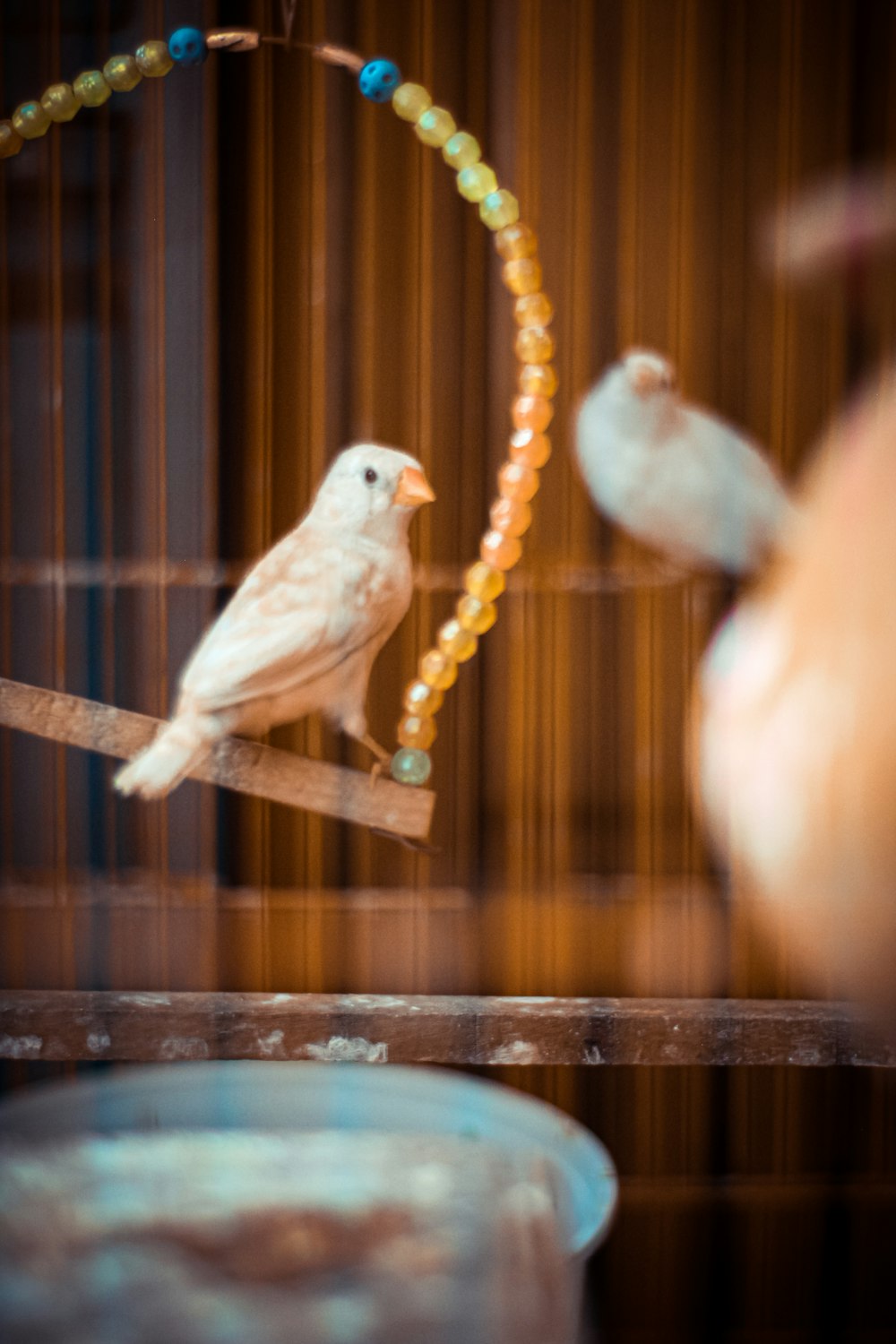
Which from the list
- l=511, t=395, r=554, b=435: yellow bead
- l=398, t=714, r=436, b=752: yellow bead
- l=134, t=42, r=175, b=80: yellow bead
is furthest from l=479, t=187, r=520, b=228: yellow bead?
l=398, t=714, r=436, b=752: yellow bead

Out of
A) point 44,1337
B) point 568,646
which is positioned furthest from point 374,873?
point 44,1337

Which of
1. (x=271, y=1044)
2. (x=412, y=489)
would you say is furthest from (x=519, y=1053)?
(x=412, y=489)

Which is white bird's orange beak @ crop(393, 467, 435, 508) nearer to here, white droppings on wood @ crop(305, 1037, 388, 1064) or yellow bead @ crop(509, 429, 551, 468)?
yellow bead @ crop(509, 429, 551, 468)

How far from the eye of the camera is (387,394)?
2.31 ft

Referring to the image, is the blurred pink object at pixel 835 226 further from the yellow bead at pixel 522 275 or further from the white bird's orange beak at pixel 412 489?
the white bird's orange beak at pixel 412 489

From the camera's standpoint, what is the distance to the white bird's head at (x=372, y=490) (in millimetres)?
669

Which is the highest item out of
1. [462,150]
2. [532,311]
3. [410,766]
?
[462,150]

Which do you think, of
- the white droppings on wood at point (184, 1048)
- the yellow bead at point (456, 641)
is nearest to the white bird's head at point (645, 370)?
the yellow bead at point (456, 641)

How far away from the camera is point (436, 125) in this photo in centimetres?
67

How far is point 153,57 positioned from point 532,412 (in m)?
0.34

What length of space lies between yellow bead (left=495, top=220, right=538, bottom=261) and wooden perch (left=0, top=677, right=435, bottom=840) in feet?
1.23

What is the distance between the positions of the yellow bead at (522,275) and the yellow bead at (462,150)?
0.23ft

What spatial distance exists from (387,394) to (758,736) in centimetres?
35

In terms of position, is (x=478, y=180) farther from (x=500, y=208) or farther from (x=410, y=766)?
(x=410, y=766)
